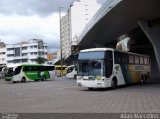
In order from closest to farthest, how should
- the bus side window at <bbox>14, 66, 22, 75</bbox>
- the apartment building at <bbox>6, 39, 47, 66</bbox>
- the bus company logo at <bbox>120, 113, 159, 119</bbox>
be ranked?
1. the bus company logo at <bbox>120, 113, 159, 119</bbox>
2. the bus side window at <bbox>14, 66, 22, 75</bbox>
3. the apartment building at <bbox>6, 39, 47, 66</bbox>

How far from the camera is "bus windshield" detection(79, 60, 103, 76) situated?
23.8 m

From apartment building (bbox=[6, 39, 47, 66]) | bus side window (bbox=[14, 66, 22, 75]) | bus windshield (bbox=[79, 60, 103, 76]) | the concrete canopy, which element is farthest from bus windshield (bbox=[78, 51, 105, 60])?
apartment building (bbox=[6, 39, 47, 66])

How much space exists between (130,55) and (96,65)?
5948 mm

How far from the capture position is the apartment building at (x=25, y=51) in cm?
13870

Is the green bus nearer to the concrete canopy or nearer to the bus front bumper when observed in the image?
the concrete canopy

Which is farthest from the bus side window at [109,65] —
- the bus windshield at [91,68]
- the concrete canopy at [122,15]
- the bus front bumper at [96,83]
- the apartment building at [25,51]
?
the apartment building at [25,51]

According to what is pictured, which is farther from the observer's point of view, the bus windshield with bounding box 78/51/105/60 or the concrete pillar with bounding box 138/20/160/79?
the concrete pillar with bounding box 138/20/160/79

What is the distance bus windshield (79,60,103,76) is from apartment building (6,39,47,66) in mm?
113605

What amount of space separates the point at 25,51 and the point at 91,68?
4691 inches

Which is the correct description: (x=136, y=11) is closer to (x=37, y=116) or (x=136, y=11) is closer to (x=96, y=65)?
(x=96, y=65)

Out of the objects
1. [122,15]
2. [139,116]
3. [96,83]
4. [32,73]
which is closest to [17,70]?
[32,73]

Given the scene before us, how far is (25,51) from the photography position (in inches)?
5556

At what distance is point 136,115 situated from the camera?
10852mm

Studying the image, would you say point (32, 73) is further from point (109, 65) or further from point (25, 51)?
point (25, 51)
